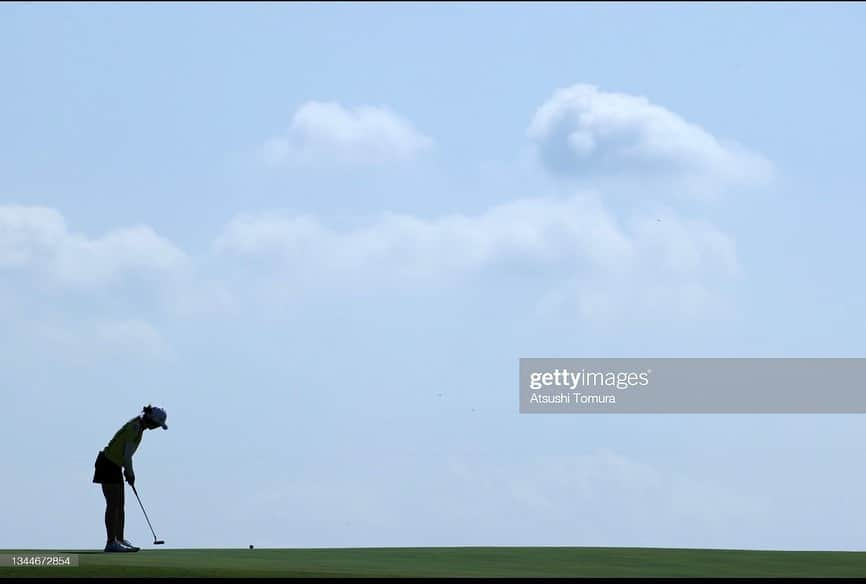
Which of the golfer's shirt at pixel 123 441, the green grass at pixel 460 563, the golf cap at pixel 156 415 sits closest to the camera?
the green grass at pixel 460 563

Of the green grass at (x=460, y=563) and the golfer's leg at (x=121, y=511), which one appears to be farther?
the golfer's leg at (x=121, y=511)

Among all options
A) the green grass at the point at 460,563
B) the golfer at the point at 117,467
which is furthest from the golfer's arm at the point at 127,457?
the green grass at the point at 460,563

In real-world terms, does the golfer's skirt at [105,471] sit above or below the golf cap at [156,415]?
below

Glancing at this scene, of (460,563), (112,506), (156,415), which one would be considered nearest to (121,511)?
(112,506)

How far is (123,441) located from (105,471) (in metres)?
0.59

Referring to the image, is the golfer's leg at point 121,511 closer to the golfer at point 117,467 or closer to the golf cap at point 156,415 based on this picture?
the golfer at point 117,467

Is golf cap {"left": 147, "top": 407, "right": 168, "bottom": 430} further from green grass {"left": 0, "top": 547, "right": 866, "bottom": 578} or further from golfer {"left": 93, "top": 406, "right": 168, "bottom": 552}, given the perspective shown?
green grass {"left": 0, "top": 547, "right": 866, "bottom": 578}

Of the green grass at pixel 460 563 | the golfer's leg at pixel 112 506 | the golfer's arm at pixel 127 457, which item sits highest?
the golfer's arm at pixel 127 457

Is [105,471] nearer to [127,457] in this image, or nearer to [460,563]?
[127,457]

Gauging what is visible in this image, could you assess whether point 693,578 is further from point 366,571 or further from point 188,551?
point 188,551

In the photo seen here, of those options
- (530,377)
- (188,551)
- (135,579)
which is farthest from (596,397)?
(135,579)

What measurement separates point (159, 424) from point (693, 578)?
9.16 meters

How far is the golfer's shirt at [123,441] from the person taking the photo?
1055 inches

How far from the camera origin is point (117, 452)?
26.8m
